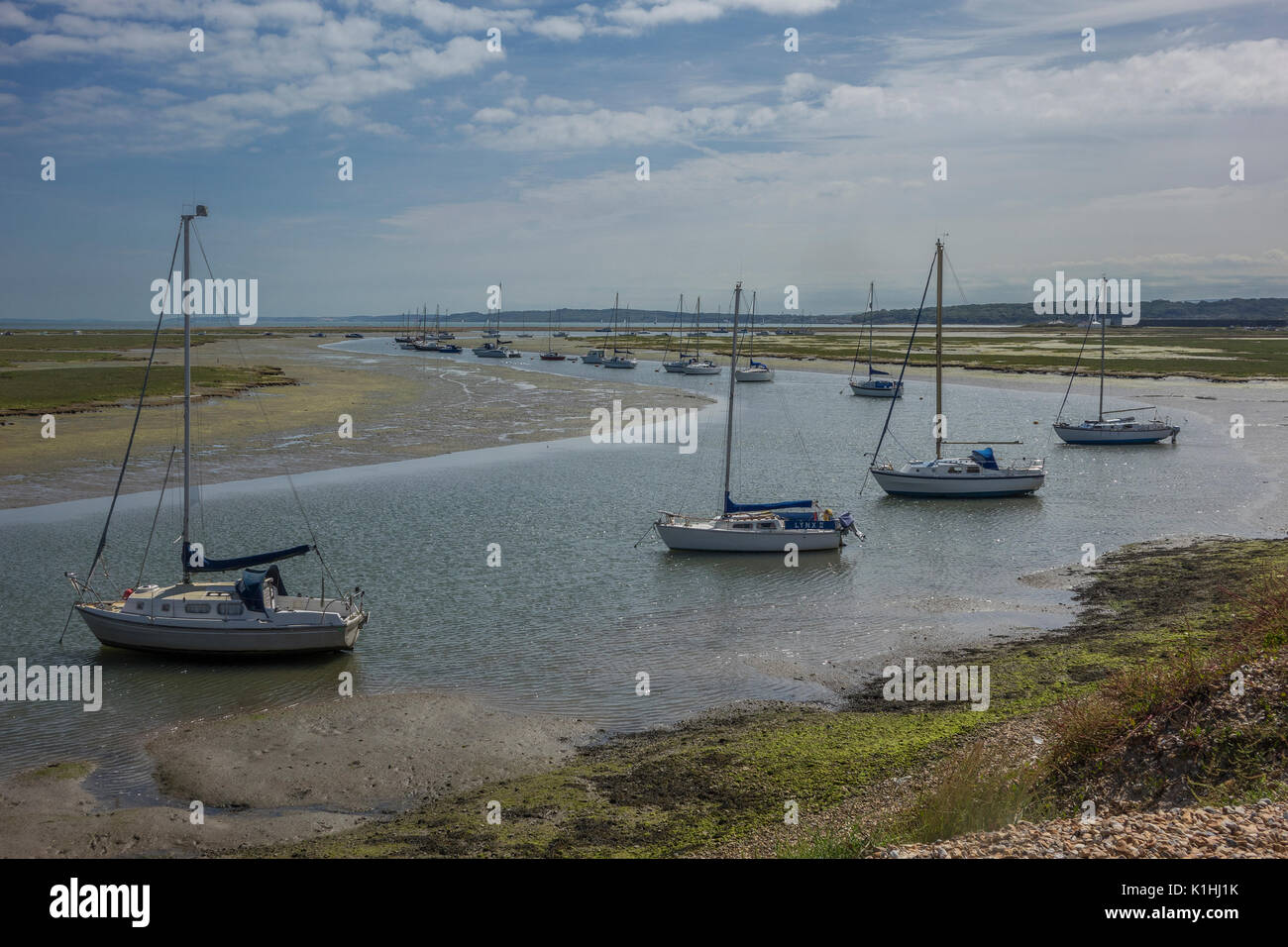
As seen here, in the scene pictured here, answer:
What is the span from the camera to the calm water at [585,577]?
70.1 feet

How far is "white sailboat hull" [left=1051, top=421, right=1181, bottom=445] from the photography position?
196 ft

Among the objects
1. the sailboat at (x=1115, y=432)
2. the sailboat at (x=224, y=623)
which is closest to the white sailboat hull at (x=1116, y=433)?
the sailboat at (x=1115, y=432)

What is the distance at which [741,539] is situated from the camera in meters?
33.7

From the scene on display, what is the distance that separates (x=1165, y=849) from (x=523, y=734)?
1230cm

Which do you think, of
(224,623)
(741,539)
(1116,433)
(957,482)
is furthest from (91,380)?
(1116,433)

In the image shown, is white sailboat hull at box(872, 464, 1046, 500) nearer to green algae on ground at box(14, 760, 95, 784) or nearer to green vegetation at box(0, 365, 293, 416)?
green algae on ground at box(14, 760, 95, 784)

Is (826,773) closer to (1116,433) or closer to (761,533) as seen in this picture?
(761,533)

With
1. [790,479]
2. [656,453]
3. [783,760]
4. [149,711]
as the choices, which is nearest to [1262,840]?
[783,760]

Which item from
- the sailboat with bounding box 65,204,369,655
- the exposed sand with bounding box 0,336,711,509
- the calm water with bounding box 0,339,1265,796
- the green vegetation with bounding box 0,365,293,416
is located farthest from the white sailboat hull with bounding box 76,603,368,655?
the green vegetation with bounding box 0,365,293,416

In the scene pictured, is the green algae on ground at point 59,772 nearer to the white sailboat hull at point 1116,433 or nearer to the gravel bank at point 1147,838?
the gravel bank at point 1147,838

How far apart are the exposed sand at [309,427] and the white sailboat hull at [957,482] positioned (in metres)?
24.7

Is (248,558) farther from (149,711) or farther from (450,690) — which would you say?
(450,690)

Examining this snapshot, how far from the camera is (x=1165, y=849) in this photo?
352 inches

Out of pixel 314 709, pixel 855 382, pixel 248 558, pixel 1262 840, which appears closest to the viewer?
pixel 1262 840
